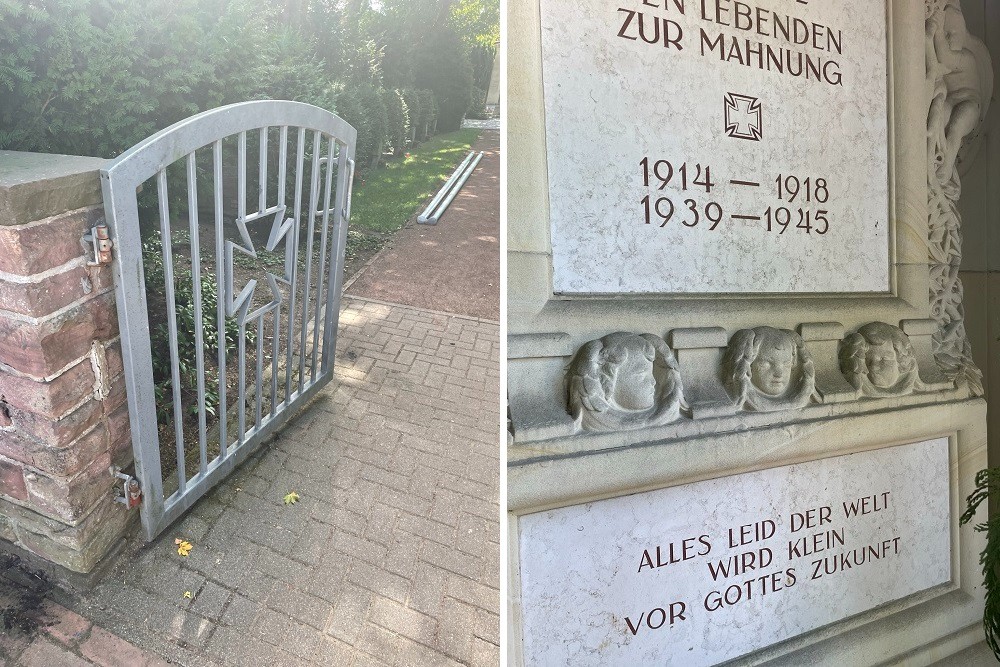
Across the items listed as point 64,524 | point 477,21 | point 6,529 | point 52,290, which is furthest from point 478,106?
point 6,529

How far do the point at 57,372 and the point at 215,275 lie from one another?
73 centimetres

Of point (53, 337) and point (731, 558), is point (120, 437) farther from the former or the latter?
point (731, 558)

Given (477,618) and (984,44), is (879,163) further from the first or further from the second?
(477,618)

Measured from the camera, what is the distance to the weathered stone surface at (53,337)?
136cm

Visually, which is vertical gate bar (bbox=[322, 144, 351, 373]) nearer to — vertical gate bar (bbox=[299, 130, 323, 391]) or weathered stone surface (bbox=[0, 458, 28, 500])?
vertical gate bar (bbox=[299, 130, 323, 391])

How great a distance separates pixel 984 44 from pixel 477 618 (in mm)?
2559

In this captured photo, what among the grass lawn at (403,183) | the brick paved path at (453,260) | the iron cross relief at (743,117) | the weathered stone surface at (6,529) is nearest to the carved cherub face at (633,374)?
the iron cross relief at (743,117)

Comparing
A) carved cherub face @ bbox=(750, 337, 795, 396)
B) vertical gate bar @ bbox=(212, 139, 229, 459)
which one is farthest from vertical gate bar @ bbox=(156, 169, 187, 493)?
carved cherub face @ bbox=(750, 337, 795, 396)

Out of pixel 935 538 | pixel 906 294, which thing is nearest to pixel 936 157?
pixel 906 294

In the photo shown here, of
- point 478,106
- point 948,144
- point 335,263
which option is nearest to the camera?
point 948,144

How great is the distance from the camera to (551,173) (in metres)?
1.38

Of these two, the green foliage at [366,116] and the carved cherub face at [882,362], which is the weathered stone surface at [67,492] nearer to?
the green foliage at [366,116]

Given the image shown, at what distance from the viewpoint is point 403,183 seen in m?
2.44

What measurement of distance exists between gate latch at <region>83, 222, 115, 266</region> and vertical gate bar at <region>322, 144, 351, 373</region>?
94 cm
